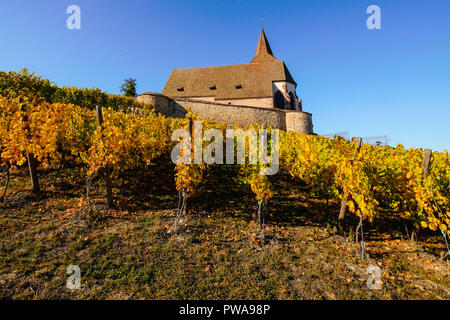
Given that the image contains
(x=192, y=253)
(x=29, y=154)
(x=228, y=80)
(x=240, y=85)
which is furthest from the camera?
(x=228, y=80)

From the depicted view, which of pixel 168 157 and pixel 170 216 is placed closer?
pixel 170 216

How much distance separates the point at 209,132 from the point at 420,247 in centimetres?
828

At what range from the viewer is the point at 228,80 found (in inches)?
1270

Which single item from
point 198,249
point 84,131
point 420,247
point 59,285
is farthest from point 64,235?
point 420,247

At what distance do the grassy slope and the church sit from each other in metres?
23.9

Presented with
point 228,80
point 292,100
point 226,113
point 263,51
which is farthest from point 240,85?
point 263,51

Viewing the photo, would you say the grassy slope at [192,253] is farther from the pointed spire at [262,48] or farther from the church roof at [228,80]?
the pointed spire at [262,48]

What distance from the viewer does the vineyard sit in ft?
21.1

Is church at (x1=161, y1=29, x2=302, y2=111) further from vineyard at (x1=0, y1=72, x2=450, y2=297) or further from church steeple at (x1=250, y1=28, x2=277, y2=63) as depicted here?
vineyard at (x1=0, y1=72, x2=450, y2=297)

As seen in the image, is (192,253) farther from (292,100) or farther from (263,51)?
(263,51)

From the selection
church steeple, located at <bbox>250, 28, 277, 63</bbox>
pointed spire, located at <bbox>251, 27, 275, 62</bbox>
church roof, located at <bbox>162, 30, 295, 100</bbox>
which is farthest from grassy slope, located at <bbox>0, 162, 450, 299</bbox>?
pointed spire, located at <bbox>251, 27, 275, 62</bbox>

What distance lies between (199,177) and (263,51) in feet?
121

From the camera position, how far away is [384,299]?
14.5 feet

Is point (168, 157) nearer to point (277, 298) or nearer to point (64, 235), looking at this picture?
point (64, 235)
